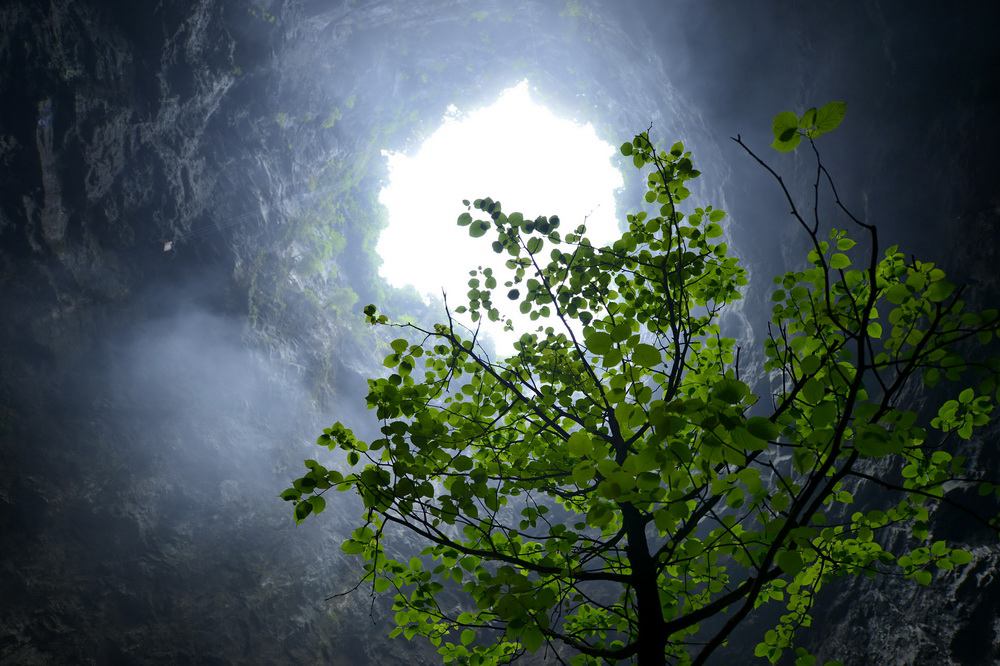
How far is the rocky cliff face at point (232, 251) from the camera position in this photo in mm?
8328

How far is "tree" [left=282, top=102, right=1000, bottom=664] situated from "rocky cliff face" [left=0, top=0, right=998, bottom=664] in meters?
6.09

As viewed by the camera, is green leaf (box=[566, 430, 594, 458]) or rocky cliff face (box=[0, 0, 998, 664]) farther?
rocky cliff face (box=[0, 0, 998, 664])

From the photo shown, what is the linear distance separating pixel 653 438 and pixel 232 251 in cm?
1660

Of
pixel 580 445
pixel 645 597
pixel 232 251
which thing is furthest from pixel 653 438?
pixel 232 251

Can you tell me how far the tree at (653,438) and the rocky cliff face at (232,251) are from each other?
6.09 m

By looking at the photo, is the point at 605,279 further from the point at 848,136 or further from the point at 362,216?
the point at 362,216

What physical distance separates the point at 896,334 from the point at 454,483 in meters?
1.97

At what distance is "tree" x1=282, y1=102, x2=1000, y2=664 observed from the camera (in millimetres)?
1466

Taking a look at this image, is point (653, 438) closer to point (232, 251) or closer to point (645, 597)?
point (645, 597)

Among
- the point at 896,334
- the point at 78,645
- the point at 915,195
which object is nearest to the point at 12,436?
the point at 78,645

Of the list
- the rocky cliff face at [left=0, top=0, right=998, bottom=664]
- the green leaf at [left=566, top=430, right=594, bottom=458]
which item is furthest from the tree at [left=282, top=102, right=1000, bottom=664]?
the rocky cliff face at [left=0, top=0, right=998, bottom=664]

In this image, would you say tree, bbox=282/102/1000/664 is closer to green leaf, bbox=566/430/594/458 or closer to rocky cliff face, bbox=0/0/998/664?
green leaf, bbox=566/430/594/458

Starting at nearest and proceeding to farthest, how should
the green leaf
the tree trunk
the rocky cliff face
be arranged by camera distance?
the green leaf < the tree trunk < the rocky cliff face

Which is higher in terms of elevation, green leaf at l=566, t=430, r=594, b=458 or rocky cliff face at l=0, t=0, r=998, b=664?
rocky cliff face at l=0, t=0, r=998, b=664
